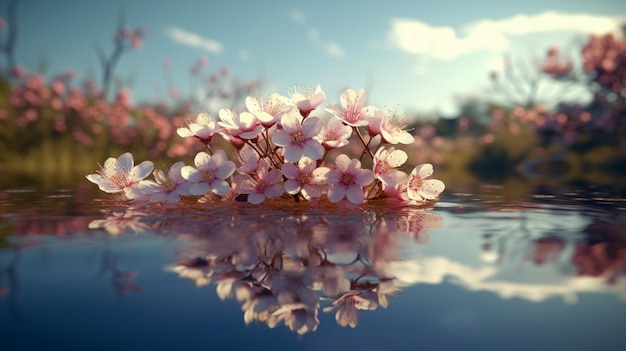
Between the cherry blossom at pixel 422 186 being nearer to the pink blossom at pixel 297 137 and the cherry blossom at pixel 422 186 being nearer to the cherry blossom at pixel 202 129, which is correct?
the pink blossom at pixel 297 137

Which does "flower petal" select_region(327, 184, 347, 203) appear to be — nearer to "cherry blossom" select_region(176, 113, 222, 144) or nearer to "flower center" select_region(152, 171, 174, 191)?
"cherry blossom" select_region(176, 113, 222, 144)

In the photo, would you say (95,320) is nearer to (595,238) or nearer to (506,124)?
(595,238)

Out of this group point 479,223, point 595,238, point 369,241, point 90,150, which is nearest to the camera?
point 369,241

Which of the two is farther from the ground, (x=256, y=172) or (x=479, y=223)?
(x=256, y=172)

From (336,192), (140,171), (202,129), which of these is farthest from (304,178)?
(140,171)

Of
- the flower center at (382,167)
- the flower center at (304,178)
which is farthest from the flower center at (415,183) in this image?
the flower center at (304,178)

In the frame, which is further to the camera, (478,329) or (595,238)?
(595,238)

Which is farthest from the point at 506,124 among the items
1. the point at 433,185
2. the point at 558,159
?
the point at 433,185
